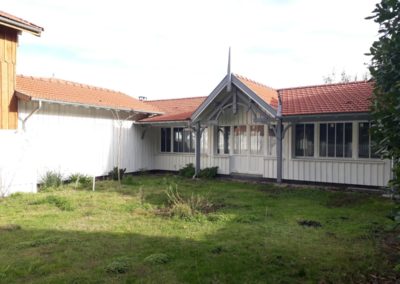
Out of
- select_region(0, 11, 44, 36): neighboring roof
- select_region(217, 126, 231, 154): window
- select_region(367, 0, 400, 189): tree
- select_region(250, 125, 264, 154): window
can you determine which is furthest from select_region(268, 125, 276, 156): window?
select_region(367, 0, 400, 189): tree

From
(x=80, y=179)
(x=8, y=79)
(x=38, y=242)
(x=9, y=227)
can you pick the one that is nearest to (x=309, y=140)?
(x=80, y=179)

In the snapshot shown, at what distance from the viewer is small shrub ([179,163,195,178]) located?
16.4m

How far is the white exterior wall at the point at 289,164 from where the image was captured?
12.2m

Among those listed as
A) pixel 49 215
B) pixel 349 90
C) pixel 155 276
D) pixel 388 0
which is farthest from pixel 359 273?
pixel 349 90

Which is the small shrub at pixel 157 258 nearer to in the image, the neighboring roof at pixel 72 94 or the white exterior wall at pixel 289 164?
the neighboring roof at pixel 72 94

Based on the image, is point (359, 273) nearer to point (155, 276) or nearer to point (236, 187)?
point (155, 276)

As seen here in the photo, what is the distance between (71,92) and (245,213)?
32.7 feet

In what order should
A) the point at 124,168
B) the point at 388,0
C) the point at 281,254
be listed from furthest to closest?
the point at 124,168 → the point at 281,254 → the point at 388,0

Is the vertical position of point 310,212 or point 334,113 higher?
point 334,113

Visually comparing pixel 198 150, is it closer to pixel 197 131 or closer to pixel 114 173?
pixel 197 131

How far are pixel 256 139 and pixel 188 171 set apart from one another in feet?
12.1

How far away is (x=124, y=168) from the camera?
16.9 metres

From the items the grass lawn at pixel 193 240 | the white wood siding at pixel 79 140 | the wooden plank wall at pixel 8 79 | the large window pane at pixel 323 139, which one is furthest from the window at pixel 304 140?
the wooden plank wall at pixel 8 79

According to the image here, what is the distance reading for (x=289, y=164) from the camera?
1403 centimetres
